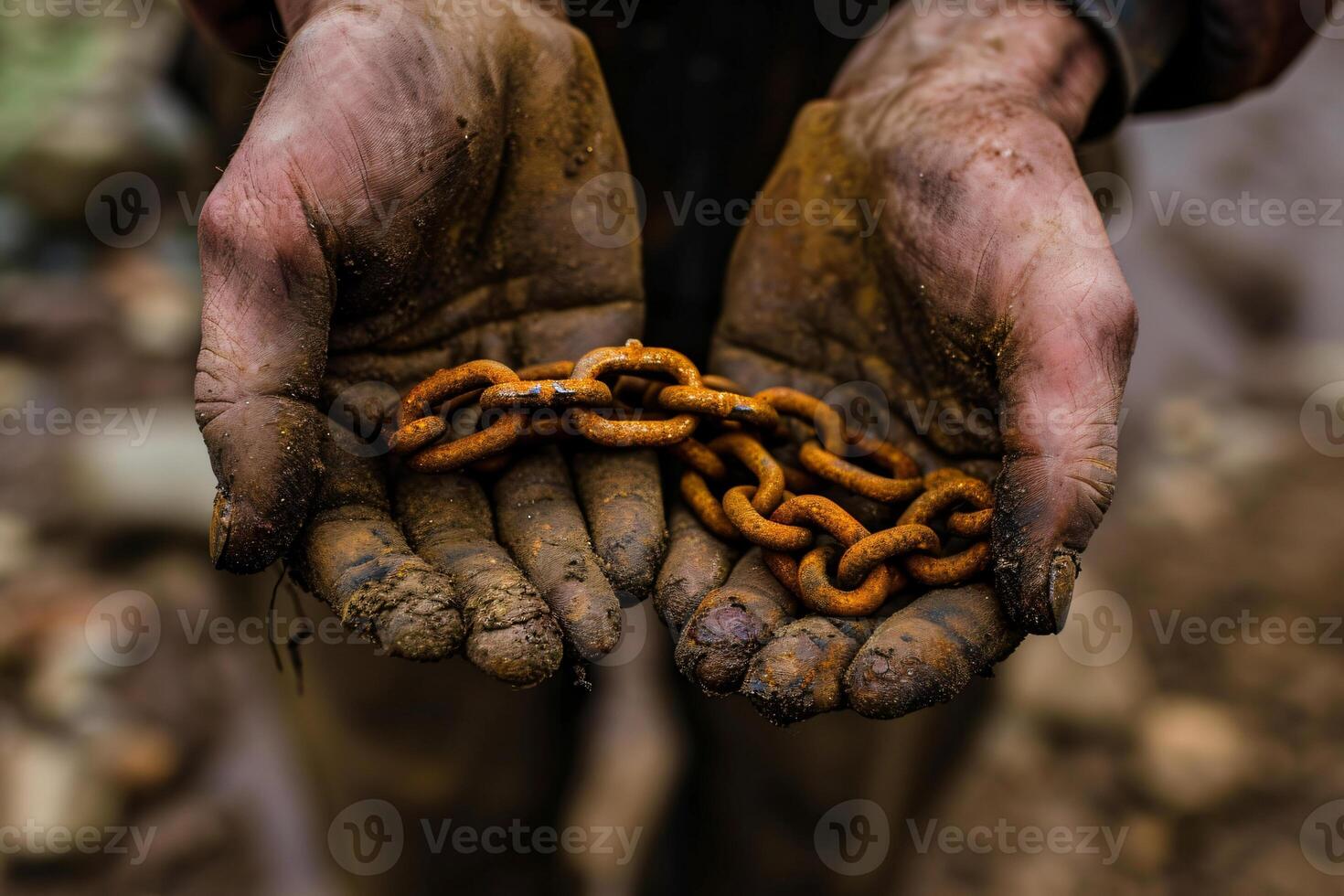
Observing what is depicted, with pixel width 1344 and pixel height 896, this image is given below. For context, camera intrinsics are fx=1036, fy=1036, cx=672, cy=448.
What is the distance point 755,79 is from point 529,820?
217 cm

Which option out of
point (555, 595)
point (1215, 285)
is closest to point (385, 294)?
point (555, 595)

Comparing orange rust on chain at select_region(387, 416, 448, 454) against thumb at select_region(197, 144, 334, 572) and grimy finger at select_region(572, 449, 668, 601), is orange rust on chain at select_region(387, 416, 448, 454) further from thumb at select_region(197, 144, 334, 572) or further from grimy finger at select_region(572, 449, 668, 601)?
grimy finger at select_region(572, 449, 668, 601)

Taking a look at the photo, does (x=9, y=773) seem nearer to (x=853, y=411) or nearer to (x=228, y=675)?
(x=228, y=675)

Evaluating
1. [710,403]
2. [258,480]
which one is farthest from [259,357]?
[710,403]

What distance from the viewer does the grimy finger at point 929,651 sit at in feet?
4.22

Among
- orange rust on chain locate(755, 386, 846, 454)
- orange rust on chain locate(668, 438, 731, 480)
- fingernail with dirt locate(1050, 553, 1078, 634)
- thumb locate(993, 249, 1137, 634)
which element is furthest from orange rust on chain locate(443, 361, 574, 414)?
fingernail with dirt locate(1050, 553, 1078, 634)

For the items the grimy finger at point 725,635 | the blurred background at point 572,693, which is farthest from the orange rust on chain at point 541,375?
the blurred background at point 572,693

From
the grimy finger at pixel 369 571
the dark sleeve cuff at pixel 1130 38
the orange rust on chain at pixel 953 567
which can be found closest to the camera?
the grimy finger at pixel 369 571

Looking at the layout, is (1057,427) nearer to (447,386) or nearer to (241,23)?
(447,386)

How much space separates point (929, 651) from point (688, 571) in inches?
14.5

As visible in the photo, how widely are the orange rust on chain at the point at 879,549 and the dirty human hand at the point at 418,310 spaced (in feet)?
0.93

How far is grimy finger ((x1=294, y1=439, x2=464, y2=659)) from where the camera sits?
4.09 ft

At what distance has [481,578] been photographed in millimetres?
1347

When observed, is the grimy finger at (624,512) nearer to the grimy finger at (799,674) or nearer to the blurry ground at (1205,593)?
the grimy finger at (799,674)
